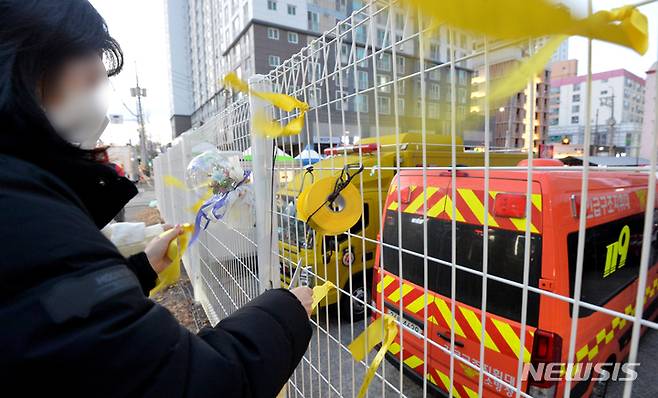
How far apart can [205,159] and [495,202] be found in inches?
63.2

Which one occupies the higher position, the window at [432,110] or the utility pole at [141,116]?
the utility pole at [141,116]

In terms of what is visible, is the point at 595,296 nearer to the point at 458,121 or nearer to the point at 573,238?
the point at 573,238

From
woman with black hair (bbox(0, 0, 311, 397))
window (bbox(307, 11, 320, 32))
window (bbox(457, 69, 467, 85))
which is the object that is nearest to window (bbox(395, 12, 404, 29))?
window (bbox(457, 69, 467, 85))

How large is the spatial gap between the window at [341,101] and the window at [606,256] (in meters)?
1.32

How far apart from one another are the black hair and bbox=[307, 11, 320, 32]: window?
30005mm

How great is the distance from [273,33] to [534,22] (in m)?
28.4

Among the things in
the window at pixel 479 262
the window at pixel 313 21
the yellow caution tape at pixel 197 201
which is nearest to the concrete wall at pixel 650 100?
the window at pixel 479 262

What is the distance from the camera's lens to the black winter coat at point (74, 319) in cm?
47

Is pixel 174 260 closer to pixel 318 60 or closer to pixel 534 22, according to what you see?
pixel 318 60

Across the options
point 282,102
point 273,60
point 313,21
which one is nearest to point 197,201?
point 282,102

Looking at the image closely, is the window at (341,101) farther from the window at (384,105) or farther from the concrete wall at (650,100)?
the concrete wall at (650,100)

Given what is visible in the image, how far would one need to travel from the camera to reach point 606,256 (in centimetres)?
181

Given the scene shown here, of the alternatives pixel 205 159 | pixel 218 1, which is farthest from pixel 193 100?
pixel 205 159

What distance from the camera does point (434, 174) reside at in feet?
6.62
